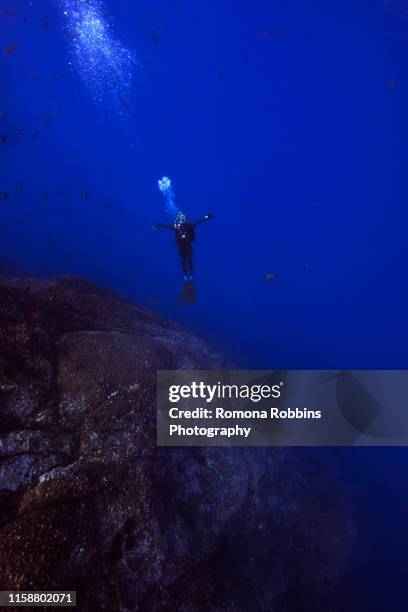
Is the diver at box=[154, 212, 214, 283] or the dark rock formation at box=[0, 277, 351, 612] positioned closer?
the dark rock formation at box=[0, 277, 351, 612]

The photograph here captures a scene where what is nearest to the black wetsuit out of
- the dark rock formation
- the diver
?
the diver

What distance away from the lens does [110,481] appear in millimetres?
5375

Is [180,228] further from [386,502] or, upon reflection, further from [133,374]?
[386,502]

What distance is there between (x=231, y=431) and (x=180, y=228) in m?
6.96

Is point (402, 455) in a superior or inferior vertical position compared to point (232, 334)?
inferior

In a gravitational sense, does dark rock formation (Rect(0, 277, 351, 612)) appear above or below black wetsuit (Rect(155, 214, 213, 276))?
below

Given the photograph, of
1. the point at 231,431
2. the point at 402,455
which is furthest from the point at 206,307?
A: the point at 231,431

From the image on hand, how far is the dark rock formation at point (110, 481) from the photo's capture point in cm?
467

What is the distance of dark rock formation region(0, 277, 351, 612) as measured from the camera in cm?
467

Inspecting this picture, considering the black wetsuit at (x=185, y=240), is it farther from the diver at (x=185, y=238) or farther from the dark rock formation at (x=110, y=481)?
the dark rock formation at (x=110, y=481)

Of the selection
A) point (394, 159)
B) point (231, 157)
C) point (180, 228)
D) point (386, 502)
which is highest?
point (231, 157)

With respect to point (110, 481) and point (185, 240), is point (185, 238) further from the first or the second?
point (110, 481)

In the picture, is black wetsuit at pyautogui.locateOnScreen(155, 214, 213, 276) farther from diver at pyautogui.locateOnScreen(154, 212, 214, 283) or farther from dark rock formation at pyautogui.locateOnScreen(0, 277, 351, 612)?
dark rock formation at pyautogui.locateOnScreen(0, 277, 351, 612)

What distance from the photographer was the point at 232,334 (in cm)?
3806
